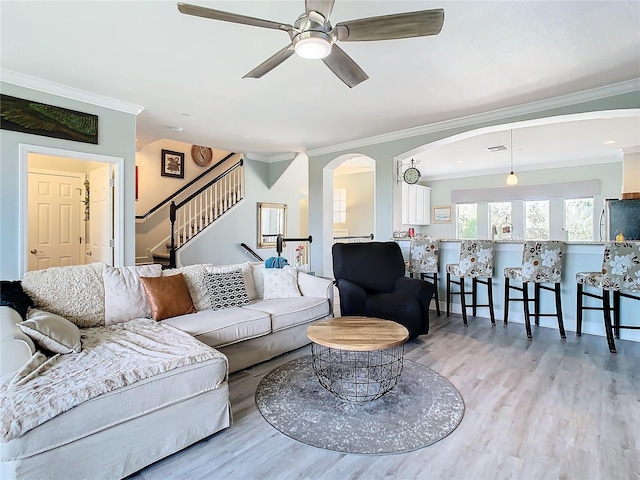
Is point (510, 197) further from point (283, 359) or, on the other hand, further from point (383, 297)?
point (283, 359)

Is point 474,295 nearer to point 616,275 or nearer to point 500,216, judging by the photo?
point 616,275

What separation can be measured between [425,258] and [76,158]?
181 inches

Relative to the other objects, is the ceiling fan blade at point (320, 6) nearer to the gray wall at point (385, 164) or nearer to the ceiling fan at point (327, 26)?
the ceiling fan at point (327, 26)

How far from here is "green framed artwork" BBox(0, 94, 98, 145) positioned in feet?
11.3

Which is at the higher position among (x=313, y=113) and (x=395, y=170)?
(x=313, y=113)

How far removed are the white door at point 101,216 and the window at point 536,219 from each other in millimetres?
8640

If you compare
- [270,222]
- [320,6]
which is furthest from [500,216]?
[320,6]

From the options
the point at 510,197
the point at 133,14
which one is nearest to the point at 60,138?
the point at 133,14

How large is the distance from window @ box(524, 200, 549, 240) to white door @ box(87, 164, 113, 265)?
340 inches

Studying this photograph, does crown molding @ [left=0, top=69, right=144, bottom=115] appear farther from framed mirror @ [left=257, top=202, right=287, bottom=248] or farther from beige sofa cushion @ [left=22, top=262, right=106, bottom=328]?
framed mirror @ [left=257, top=202, right=287, bottom=248]

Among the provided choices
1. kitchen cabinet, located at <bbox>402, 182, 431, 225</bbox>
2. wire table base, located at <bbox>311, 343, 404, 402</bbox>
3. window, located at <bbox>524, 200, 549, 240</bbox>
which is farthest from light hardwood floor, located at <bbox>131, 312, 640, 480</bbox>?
kitchen cabinet, located at <bbox>402, 182, 431, 225</bbox>

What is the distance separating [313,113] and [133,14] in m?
2.43

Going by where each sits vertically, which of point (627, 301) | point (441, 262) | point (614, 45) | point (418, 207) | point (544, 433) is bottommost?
point (544, 433)

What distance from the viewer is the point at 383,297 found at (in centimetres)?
367
